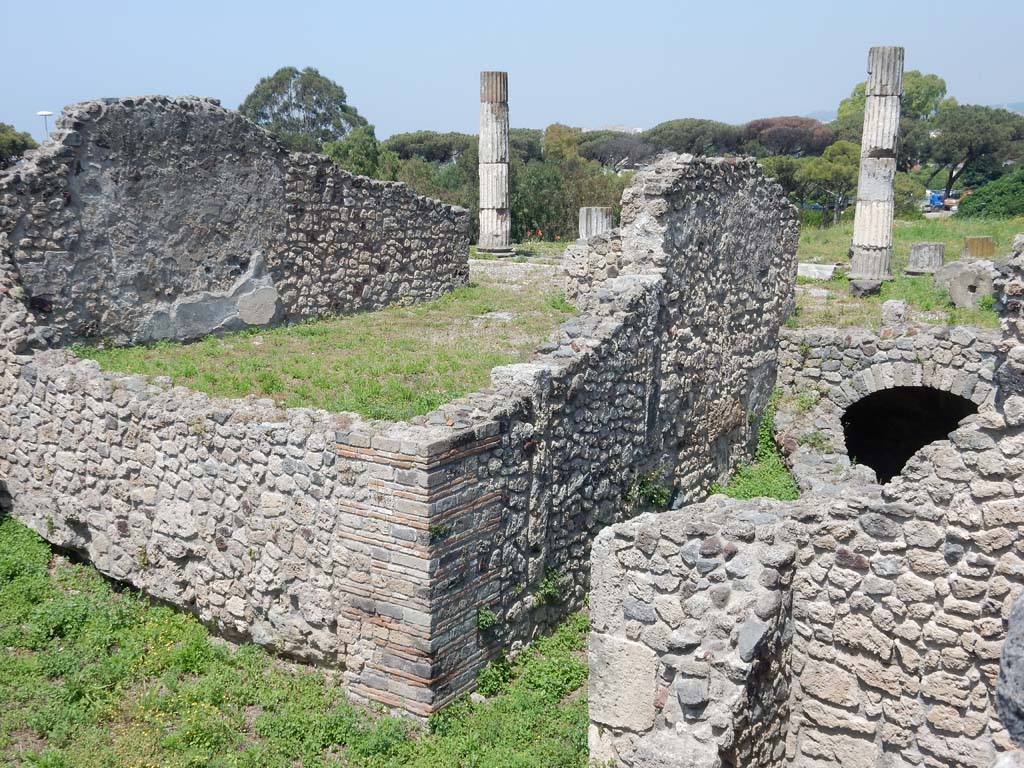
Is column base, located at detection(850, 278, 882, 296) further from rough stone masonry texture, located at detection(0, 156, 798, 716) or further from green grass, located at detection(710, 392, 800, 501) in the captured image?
rough stone masonry texture, located at detection(0, 156, 798, 716)

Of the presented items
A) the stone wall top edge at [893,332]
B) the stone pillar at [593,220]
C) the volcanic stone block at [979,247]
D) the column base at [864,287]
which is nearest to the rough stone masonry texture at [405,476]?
the stone wall top edge at [893,332]

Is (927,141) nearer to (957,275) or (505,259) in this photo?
(505,259)

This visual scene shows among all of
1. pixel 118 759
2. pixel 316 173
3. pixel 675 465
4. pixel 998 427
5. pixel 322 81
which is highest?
pixel 322 81

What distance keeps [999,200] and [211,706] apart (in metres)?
34.1

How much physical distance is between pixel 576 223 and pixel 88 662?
25790 millimetres

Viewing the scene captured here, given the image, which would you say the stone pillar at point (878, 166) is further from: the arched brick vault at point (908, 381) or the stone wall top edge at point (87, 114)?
the stone wall top edge at point (87, 114)

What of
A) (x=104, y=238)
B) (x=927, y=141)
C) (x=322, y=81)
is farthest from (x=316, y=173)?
(x=927, y=141)

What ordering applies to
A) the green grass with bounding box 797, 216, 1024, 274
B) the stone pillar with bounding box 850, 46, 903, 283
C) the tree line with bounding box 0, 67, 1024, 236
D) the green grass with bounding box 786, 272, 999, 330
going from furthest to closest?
1. the tree line with bounding box 0, 67, 1024, 236
2. the green grass with bounding box 797, 216, 1024, 274
3. the stone pillar with bounding box 850, 46, 903, 283
4. the green grass with bounding box 786, 272, 999, 330

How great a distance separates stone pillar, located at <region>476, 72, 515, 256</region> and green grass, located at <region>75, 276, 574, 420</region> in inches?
325

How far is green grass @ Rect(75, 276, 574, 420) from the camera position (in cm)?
797

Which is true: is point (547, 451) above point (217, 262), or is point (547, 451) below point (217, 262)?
below

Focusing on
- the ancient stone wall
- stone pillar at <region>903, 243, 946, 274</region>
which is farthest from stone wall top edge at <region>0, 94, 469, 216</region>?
stone pillar at <region>903, 243, 946, 274</region>

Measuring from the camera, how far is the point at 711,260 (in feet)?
31.0

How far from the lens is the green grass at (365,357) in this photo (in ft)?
26.2
